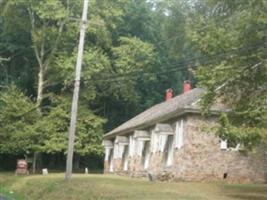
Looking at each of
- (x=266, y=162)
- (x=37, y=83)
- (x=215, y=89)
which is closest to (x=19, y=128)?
(x=37, y=83)

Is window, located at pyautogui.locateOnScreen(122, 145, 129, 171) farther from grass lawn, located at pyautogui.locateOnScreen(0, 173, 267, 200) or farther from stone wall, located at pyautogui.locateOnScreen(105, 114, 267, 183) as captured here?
grass lawn, located at pyautogui.locateOnScreen(0, 173, 267, 200)

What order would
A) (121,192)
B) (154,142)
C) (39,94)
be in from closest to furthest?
(121,192), (154,142), (39,94)

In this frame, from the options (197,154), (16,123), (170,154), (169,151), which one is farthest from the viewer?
(16,123)

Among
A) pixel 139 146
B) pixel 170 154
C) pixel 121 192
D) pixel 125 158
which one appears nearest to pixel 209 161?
pixel 170 154

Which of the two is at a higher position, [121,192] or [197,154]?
[197,154]

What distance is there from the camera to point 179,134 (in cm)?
3159

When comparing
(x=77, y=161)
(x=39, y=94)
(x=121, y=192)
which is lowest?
(x=121, y=192)

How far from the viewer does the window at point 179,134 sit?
31.0 metres

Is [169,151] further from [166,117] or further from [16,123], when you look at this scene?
[16,123]

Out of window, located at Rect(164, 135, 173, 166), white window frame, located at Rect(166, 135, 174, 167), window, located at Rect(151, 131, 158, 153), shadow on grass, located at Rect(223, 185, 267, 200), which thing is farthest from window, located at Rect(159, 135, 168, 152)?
shadow on grass, located at Rect(223, 185, 267, 200)

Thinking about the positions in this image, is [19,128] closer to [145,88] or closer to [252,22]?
[145,88]

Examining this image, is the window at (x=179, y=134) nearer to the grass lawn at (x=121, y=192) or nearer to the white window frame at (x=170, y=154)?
the white window frame at (x=170, y=154)

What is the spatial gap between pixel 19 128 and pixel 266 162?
2375 centimetres

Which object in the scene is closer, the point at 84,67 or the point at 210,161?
the point at 210,161
